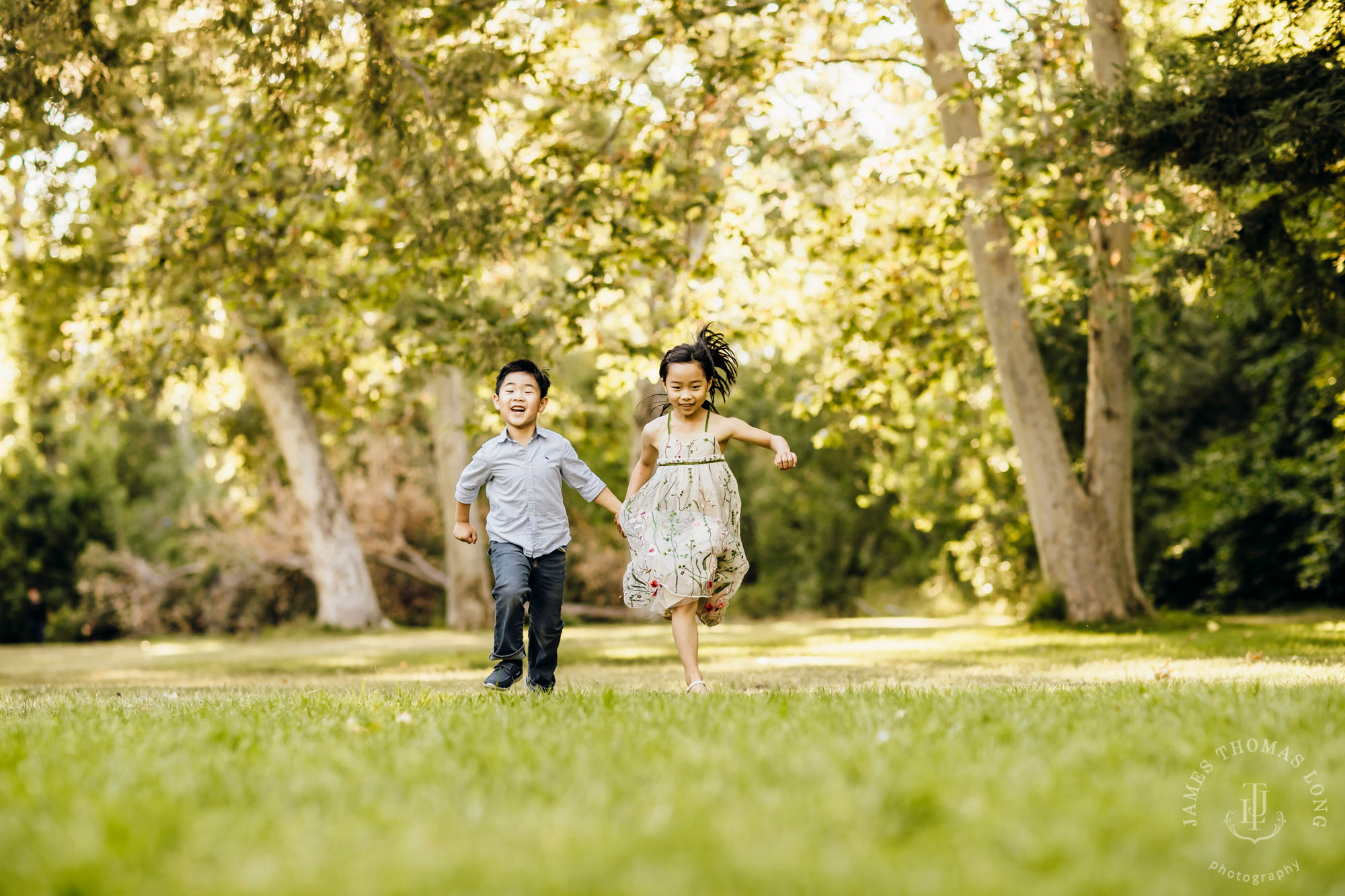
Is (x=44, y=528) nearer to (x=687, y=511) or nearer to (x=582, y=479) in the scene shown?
(x=582, y=479)

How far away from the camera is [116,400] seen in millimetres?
19297

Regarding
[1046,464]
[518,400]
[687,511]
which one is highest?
[518,400]

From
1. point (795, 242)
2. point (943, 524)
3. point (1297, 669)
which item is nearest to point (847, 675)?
point (1297, 669)

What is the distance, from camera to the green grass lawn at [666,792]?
8.45 feet

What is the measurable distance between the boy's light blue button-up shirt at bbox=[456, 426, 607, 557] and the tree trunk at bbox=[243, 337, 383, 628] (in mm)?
16060

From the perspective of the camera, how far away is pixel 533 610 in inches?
285

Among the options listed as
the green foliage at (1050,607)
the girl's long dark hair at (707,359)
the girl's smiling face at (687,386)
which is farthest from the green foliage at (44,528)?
the girl's smiling face at (687,386)

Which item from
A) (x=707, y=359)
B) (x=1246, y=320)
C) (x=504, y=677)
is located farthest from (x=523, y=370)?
(x=1246, y=320)

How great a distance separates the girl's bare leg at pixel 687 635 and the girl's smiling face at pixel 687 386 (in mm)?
1174

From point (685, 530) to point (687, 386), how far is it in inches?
33.9

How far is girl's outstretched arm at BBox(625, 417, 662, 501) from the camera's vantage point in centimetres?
729

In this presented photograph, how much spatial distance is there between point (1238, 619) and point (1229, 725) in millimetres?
15537

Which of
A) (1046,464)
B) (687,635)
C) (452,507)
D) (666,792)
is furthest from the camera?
(452,507)

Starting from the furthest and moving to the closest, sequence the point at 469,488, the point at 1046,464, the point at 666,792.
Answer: the point at 1046,464 < the point at 469,488 < the point at 666,792
